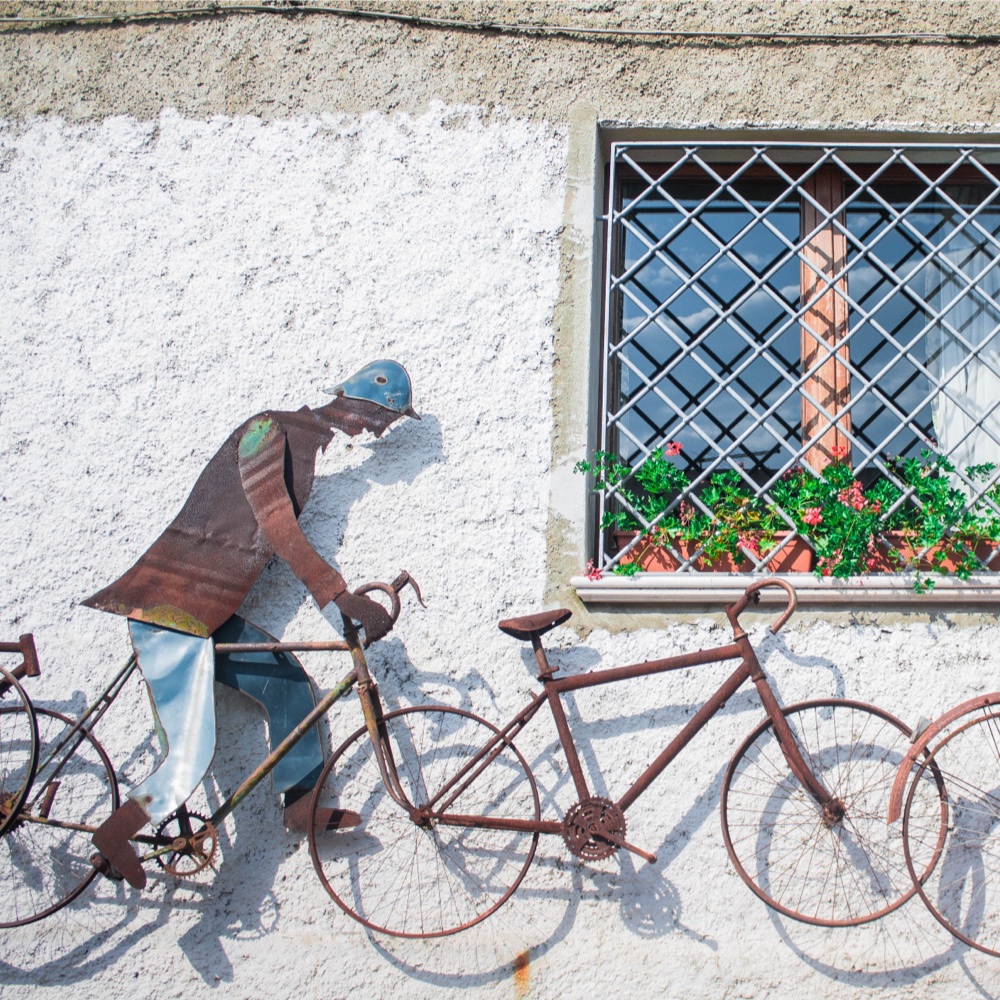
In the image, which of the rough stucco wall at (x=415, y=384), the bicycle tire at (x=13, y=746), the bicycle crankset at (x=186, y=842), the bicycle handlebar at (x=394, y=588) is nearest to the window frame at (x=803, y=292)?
the rough stucco wall at (x=415, y=384)

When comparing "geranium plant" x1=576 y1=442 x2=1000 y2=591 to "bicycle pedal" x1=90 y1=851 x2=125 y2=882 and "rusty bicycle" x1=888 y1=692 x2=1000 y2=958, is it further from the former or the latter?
"bicycle pedal" x1=90 y1=851 x2=125 y2=882

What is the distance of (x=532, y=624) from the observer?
3.04m

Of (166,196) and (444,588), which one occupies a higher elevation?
(166,196)

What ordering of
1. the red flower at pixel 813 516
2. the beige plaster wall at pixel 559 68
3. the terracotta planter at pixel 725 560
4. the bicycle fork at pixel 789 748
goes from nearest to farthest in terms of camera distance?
the bicycle fork at pixel 789 748 → the red flower at pixel 813 516 → the terracotta planter at pixel 725 560 → the beige plaster wall at pixel 559 68

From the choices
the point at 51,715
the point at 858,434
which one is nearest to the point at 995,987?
the point at 858,434

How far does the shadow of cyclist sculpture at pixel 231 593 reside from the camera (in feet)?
10.00

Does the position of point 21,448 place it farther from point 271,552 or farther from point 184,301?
point 271,552

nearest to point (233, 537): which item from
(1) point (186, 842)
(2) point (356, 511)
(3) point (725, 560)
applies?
(2) point (356, 511)

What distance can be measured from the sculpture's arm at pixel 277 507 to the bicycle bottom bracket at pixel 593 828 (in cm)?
108

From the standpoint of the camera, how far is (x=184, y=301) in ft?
11.9

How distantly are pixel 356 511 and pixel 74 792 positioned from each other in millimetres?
1424

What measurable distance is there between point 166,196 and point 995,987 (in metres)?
4.15

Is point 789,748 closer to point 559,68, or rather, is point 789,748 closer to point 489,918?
point 489,918

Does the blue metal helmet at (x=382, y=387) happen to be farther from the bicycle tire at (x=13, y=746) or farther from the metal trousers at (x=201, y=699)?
the bicycle tire at (x=13, y=746)
